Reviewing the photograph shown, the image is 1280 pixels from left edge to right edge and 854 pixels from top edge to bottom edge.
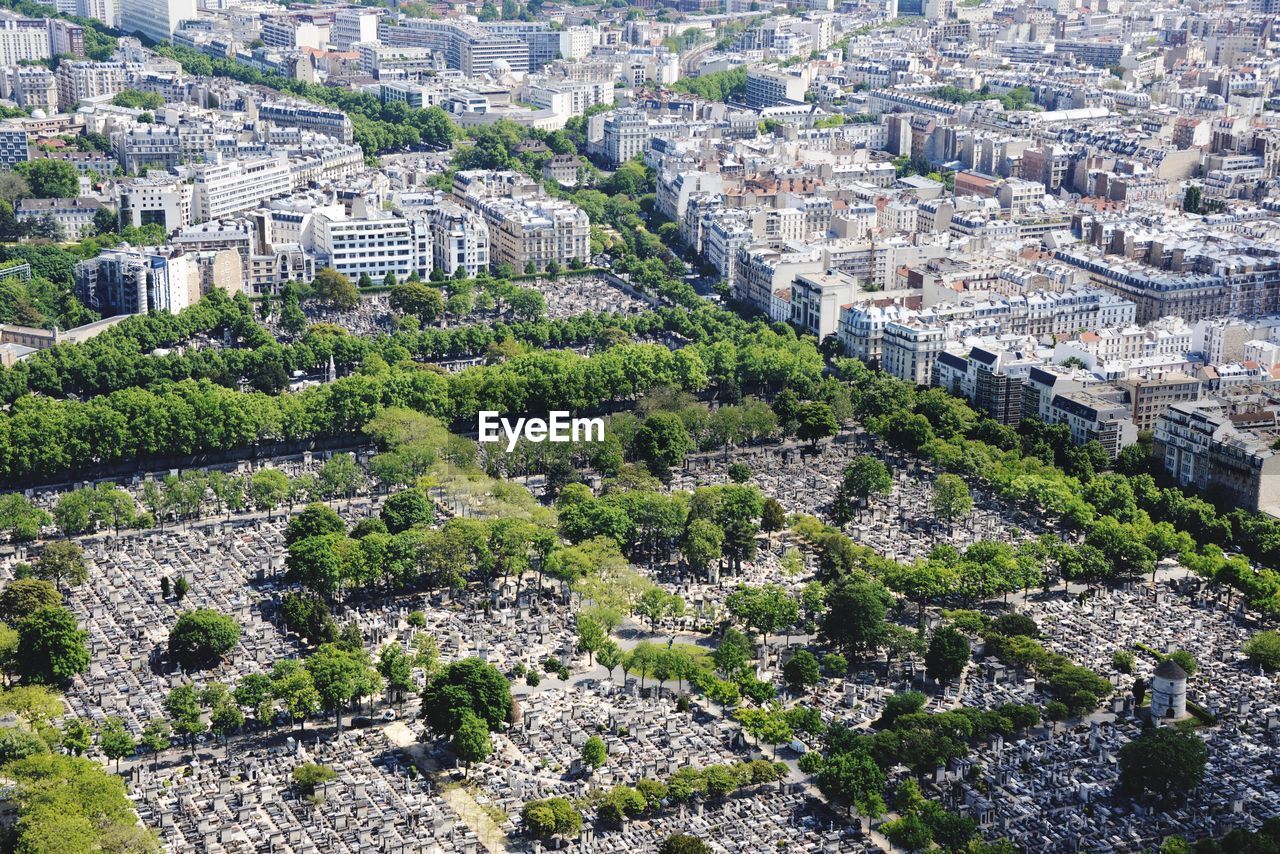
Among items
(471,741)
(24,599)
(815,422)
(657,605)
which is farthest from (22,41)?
(471,741)

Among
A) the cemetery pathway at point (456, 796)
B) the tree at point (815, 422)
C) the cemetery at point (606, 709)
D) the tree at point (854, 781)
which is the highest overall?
the tree at point (815, 422)

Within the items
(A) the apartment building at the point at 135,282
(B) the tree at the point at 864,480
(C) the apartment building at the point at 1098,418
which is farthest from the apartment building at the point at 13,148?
(C) the apartment building at the point at 1098,418

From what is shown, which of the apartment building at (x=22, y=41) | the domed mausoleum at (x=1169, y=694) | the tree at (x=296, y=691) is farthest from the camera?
the apartment building at (x=22, y=41)

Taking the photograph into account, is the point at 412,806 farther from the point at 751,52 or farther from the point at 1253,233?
the point at 751,52

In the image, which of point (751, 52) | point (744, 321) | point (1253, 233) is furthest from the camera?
point (751, 52)

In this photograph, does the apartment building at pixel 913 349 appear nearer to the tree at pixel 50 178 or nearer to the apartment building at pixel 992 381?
the apartment building at pixel 992 381

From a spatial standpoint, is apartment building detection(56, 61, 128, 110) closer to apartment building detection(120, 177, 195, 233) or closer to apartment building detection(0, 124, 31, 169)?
apartment building detection(0, 124, 31, 169)

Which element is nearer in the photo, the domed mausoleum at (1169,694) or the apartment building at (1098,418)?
the domed mausoleum at (1169,694)

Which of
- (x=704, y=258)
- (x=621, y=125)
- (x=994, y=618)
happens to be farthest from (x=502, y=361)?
(x=621, y=125)
